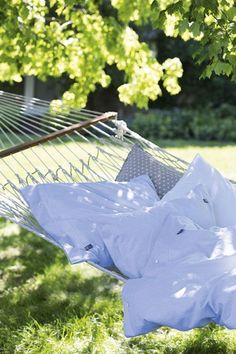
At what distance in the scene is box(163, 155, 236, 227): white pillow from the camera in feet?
8.38

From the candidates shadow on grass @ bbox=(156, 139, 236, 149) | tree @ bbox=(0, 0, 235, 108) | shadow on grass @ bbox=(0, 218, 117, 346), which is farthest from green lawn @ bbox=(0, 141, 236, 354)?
shadow on grass @ bbox=(156, 139, 236, 149)

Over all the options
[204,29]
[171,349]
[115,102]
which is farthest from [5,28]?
[115,102]

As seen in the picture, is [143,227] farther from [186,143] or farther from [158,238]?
[186,143]

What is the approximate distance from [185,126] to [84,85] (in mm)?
5411

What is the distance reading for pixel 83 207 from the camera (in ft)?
8.45

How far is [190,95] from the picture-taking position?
10.7 m

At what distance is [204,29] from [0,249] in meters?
1.89

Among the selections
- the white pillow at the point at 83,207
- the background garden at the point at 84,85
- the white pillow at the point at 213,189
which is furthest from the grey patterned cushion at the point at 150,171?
the background garden at the point at 84,85

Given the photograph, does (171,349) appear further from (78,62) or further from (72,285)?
(78,62)

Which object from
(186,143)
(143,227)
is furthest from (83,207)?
(186,143)

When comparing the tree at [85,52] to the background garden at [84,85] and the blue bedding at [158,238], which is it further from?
the blue bedding at [158,238]

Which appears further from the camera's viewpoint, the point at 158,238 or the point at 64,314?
the point at 64,314

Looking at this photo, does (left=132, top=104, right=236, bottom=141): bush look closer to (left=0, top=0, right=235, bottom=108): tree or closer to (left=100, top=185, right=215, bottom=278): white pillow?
(left=0, top=0, right=235, bottom=108): tree

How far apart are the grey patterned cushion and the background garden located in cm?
52
